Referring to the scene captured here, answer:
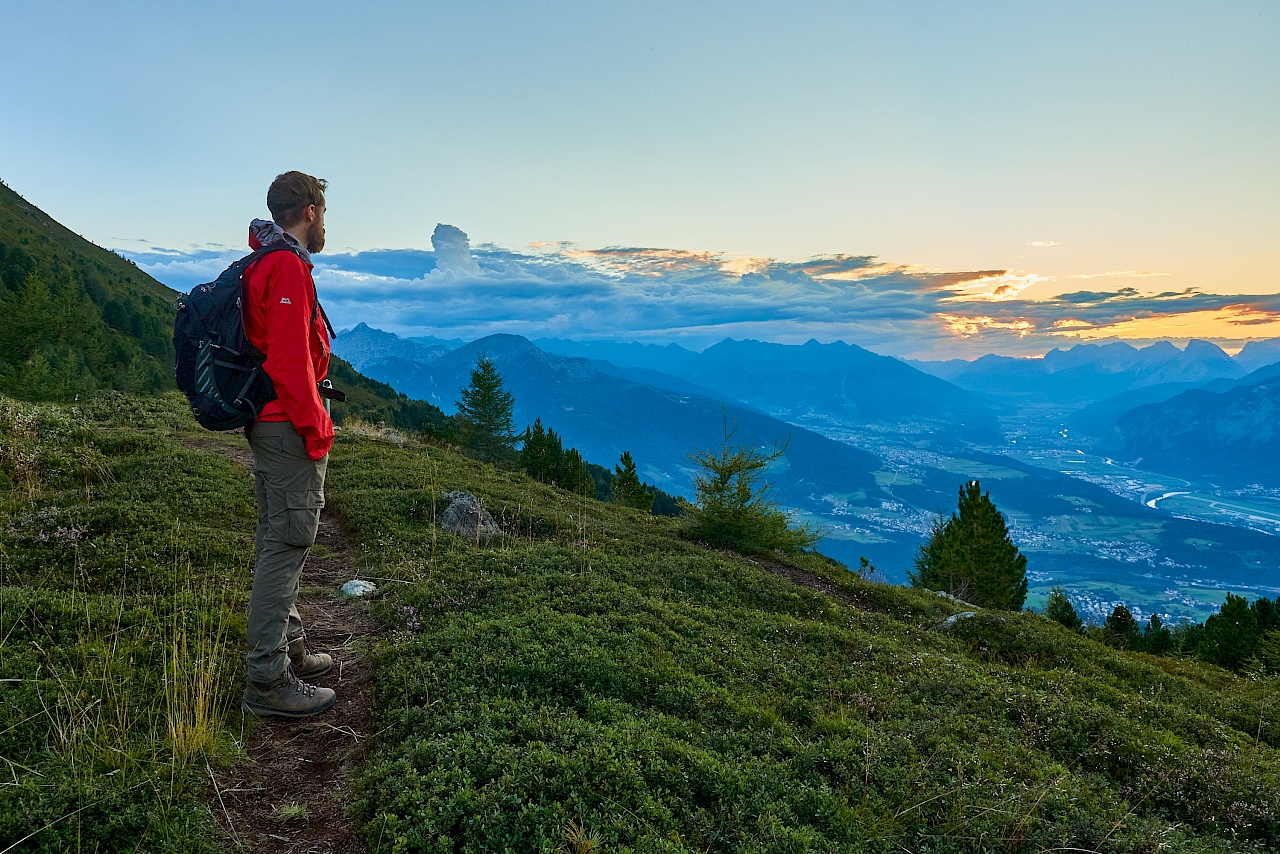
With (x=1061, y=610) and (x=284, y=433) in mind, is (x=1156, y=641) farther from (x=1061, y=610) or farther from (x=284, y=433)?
(x=284, y=433)

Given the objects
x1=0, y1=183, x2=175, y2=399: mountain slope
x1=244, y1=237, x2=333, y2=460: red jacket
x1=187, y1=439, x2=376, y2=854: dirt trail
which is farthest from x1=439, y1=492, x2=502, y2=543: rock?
x1=0, y1=183, x2=175, y2=399: mountain slope

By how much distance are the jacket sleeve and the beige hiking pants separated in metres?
0.25

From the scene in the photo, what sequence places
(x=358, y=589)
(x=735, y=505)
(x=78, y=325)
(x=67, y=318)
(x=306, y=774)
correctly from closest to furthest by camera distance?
1. (x=306, y=774)
2. (x=358, y=589)
3. (x=735, y=505)
4. (x=67, y=318)
5. (x=78, y=325)

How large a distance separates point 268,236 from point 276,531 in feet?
9.05

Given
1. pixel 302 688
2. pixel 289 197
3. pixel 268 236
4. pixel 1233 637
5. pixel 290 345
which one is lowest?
pixel 1233 637

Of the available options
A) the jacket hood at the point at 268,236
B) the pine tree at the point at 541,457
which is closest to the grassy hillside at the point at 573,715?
the jacket hood at the point at 268,236

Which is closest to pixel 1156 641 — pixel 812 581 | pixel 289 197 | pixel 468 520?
pixel 812 581

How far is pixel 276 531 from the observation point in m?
5.06

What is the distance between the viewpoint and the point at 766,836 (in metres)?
4.35

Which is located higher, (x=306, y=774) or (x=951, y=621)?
(x=306, y=774)

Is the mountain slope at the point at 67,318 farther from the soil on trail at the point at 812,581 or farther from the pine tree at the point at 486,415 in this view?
the soil on trail at the point at 812,581

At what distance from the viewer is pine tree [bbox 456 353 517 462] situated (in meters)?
54.9

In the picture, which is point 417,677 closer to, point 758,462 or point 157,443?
point 157,443

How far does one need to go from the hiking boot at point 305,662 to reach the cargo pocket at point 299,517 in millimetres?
1499
